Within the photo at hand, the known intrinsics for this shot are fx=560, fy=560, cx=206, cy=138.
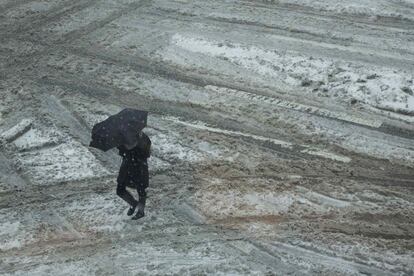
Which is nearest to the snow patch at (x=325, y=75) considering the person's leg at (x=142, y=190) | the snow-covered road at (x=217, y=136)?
the snow-covered road at (x=217, y=136)

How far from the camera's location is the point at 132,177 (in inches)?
263

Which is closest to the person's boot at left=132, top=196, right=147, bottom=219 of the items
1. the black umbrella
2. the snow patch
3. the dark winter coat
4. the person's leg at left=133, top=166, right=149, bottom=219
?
the person's leg at left=133, top=166, right=149, bottom=219

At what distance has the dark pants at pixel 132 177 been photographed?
6.61 meters

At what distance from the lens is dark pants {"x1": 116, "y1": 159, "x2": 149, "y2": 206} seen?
260 inches

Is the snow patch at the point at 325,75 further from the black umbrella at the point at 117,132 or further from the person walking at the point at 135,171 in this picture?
the black umbrella at the point at 117,132

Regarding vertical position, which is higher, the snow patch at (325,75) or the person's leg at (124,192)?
the snow patch at (325,75)

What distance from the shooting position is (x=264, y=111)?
916cm

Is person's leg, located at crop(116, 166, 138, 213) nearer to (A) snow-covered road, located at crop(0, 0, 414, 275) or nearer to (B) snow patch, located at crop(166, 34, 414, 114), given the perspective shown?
(A) snow-covered road, located at crop(0, 0, 414, 275)

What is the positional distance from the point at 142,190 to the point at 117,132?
1044 mm

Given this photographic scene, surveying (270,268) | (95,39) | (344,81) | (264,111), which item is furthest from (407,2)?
(270,268)

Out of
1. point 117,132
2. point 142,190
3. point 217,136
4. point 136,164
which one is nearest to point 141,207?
point 142,190

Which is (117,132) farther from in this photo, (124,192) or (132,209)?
(132,209)

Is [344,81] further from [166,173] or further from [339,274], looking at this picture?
[339,274]

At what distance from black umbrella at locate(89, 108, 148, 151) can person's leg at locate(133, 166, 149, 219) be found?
0.65 m
